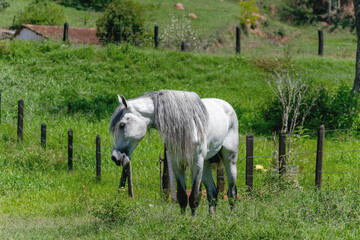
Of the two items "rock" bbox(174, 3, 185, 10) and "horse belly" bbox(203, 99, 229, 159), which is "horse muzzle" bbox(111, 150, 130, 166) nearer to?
"horse belly" bbox(203, 99, 229, 159)

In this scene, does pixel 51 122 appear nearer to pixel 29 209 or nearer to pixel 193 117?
pixel 29 209

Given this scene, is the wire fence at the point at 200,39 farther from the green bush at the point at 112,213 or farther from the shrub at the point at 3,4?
the green bush at the point at 112,213

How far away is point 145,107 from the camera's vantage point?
633cm

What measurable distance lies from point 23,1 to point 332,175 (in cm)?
3370

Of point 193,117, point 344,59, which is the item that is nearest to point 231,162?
point 193,117

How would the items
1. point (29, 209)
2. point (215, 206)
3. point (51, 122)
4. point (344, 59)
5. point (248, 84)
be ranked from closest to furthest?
point (215, 206)
point (29, 209)
point (51, 122)
point (248, 84)
point (344, 59)

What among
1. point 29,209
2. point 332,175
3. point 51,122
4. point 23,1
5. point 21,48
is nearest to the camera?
point 29,209

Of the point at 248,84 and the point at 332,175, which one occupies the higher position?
the point at 248,84

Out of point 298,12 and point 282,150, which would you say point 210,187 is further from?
point 298,12

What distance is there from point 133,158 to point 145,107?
234 inches

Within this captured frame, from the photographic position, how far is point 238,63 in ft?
71.5

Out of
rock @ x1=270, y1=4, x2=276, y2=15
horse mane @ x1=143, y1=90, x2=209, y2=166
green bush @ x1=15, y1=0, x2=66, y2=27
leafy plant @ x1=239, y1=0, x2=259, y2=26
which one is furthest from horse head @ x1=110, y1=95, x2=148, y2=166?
rock @ x1=270, y1=4, x2=276, y2=15

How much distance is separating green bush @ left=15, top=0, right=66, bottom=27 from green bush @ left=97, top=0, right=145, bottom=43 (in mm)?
9072

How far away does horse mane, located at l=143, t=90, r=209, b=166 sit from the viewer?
6.28m
